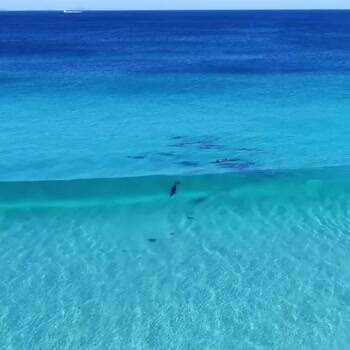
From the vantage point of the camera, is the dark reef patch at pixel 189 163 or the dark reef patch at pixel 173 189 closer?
the dark reef patch at pixel 173 189

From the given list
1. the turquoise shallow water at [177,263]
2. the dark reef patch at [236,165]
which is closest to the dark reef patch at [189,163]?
the dark reef patch at [236,165]

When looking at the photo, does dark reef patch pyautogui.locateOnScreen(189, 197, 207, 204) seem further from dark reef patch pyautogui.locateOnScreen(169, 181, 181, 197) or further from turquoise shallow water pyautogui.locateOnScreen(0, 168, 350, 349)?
dark reef patch pyautogui.locateOnScreen(169, 181, 181, 197)

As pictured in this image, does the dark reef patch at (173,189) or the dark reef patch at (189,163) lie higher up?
the dark reef patch at (173,189)

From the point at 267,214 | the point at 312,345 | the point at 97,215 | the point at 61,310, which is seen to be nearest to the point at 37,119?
the point at 97,215

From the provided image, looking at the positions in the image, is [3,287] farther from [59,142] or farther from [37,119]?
[37,119]

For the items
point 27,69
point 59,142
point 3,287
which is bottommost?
point 27,69

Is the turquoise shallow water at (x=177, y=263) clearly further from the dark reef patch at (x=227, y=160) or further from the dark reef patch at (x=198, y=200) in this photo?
the dark reef patch at (x=227, y=160)
